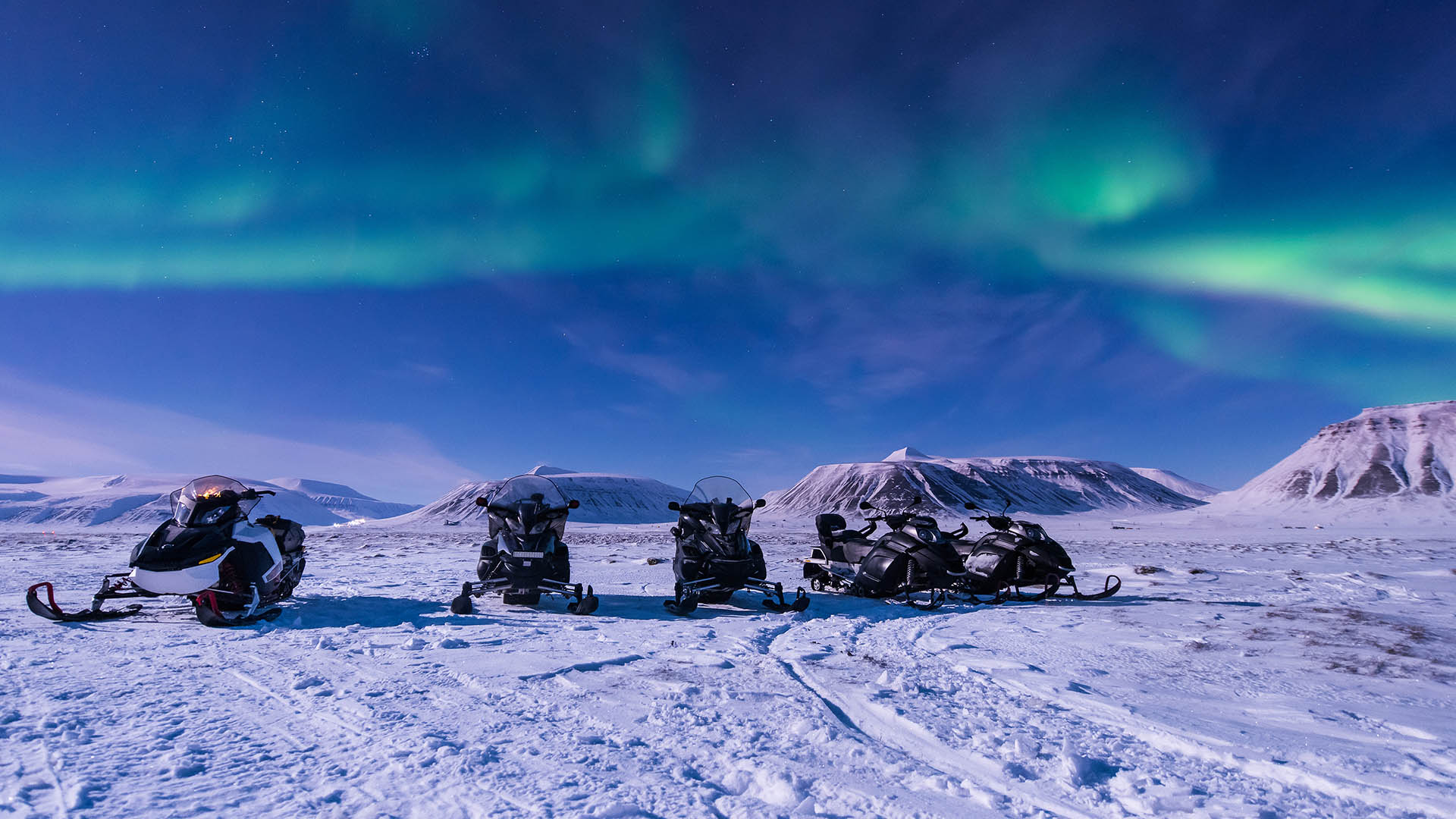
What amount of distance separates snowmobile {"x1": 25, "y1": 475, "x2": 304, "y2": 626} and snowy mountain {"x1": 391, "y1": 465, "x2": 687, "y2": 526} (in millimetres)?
109259

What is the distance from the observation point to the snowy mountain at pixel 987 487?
15188 centimetres

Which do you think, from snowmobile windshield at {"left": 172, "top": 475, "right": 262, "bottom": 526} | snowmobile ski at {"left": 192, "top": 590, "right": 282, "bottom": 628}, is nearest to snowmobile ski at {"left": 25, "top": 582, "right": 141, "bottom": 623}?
snowmobile ski at {"left": 192, "top": 590, "right": 282, "bottom": 628}

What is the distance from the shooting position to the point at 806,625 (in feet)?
25.7

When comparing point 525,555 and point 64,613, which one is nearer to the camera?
point 64,613

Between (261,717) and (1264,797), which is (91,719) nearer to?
(261,717)

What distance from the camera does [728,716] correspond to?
13.0 feet

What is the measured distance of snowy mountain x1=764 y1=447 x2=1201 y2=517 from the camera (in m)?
152

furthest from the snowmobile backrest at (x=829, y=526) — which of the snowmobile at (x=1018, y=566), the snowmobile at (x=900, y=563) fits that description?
the snowmobile at (x=1018, y=566)

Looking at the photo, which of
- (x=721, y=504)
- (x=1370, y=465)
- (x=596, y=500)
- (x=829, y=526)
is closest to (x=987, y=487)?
(x=1370, y=465)

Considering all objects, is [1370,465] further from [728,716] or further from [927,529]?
[728,716]

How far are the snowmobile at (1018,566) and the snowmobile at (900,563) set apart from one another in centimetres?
37

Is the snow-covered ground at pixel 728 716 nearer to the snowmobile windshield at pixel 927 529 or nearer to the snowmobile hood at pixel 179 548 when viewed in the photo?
the snowmobile hood at pixel 179 548

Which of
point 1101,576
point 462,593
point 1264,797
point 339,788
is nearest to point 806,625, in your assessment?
point 462,593

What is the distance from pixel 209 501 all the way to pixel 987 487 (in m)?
172
